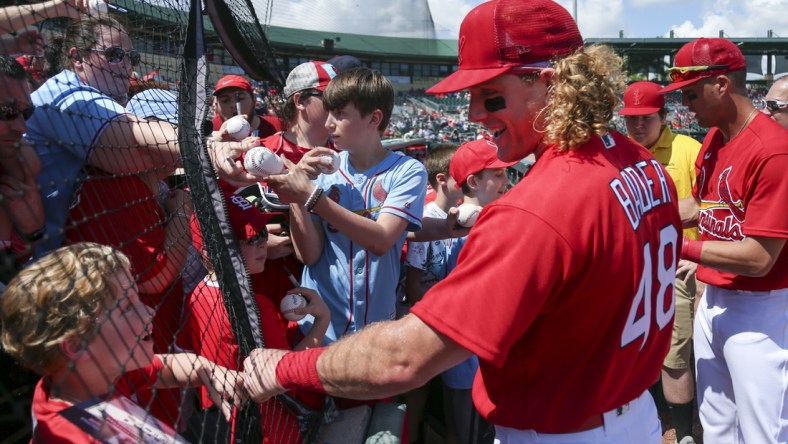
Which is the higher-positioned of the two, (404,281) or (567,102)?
(567,102)

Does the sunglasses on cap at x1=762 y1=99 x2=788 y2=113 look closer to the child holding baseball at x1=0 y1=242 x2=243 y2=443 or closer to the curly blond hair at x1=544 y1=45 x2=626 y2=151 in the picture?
the curly blond hair at x1=544 y1=45 x2=626 y2=151

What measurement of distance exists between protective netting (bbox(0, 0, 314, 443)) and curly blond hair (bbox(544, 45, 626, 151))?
3.01 ft

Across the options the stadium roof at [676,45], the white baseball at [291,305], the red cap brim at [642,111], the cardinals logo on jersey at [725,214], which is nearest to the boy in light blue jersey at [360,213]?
the white baseball at [291,305]

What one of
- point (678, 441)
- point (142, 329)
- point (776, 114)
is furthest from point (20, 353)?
point (776, 114)

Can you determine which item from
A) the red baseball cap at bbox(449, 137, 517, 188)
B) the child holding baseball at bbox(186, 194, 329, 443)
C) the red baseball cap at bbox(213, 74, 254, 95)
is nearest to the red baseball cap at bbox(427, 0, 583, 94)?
the child holding baseball at bbox(186, 194, 329, 443)

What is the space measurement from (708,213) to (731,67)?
2.54 feet

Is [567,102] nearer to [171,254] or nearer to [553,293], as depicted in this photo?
[553,293]

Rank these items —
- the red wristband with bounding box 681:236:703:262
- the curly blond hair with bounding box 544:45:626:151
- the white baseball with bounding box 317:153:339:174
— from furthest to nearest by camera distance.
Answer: the red wristband with bounding box 681:236:703:262 → the white baseball with bounding box 317:153:339:174 → the curly blond hair with bounding box 544:45:626:151

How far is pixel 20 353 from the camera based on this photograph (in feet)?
4.07

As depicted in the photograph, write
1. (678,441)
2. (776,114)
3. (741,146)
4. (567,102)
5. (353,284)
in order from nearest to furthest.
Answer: (567,102), (353,284), (741,146), (678,441), (776,114)

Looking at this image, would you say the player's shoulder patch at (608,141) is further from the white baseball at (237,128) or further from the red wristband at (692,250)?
the red wristband at (692,250)

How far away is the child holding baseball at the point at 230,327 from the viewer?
1855 millimetres

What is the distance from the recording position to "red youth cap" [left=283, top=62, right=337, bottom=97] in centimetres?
270

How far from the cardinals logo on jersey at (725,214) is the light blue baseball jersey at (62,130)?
263 cm
